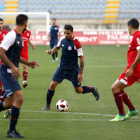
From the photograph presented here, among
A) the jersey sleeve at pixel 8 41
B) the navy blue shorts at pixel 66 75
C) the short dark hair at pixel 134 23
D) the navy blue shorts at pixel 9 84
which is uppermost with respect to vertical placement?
the short dark hair at pixel 134 23

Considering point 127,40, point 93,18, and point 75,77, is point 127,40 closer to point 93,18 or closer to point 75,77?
point 93,18

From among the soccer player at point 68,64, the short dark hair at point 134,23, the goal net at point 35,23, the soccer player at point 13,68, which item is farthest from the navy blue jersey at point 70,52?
the goal net at point 35,23

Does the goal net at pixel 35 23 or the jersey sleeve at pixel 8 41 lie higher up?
the jersey sleeve at pixel 8 41

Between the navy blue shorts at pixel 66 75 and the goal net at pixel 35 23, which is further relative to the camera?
the goal net at pixel 35 23

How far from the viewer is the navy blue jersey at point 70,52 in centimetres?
927

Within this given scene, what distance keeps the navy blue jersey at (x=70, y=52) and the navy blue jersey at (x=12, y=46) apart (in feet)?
7.94

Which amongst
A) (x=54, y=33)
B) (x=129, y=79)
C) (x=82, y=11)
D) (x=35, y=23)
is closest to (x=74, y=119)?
(x=129, y=79)

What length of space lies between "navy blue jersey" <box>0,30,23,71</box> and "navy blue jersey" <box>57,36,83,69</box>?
242 centimetres

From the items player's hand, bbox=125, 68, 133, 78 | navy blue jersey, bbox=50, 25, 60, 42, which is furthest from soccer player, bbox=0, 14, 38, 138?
navy blue jersey, bbox=50, 25, 60, 42

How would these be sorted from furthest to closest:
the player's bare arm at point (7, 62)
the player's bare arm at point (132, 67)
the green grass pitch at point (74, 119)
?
1. the player's bare arm at point (132, 67)
2. the green grass pitch at point (74, 119)
3. the player's bare arm at point (7, 62)

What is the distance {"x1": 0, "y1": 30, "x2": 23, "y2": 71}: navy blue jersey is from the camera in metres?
6.72

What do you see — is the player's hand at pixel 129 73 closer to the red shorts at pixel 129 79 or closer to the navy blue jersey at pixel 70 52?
the red shorts at pixel 129 79

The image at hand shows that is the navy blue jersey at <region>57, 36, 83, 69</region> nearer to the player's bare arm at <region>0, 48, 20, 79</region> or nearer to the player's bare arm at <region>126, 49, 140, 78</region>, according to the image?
the player's bare arm at <region>126, 49, 140, 78</region>

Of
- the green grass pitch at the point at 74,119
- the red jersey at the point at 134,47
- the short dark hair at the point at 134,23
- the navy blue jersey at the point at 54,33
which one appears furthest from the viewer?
the navy blue jersey at the point at 54,33
